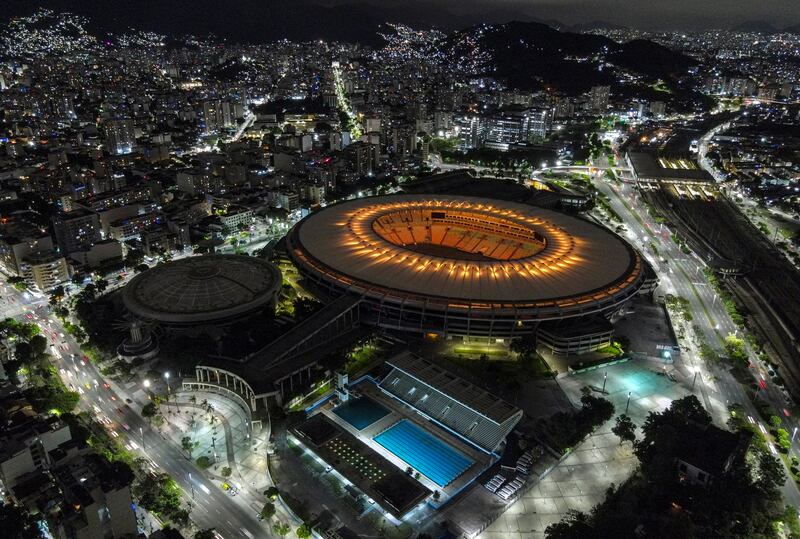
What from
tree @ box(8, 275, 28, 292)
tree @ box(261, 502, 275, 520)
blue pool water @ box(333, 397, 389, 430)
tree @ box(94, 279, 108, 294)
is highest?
tree @ box(261, 502, 275, 520)

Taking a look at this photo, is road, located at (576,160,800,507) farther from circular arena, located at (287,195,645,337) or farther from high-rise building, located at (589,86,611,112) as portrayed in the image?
high-rise building, located at (589,86,611,112)

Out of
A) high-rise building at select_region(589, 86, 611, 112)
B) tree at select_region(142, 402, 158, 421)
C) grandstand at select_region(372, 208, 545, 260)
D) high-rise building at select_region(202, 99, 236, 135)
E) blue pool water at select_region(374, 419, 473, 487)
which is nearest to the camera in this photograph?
blue pool water at select_region(374, 419, 473, 487)

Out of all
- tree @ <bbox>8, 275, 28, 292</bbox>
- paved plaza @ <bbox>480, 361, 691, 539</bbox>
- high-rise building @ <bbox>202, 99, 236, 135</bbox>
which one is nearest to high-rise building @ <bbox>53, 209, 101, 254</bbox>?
tree @ <bbox>8, 275, 28, 292</bbox>

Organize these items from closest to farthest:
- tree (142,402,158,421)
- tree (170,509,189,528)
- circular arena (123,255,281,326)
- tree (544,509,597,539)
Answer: tree (544,509,597,539) < tree (170,509,189,528) < tree (142,402,158,421) < circular arena (123,255,281,326)

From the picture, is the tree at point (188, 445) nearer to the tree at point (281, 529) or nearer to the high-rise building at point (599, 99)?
the tree at point (281, 529)

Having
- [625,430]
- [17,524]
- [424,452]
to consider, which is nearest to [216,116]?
[424,452]

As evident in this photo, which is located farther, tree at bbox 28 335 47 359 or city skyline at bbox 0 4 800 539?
tree at bbox 28 335 47 359
